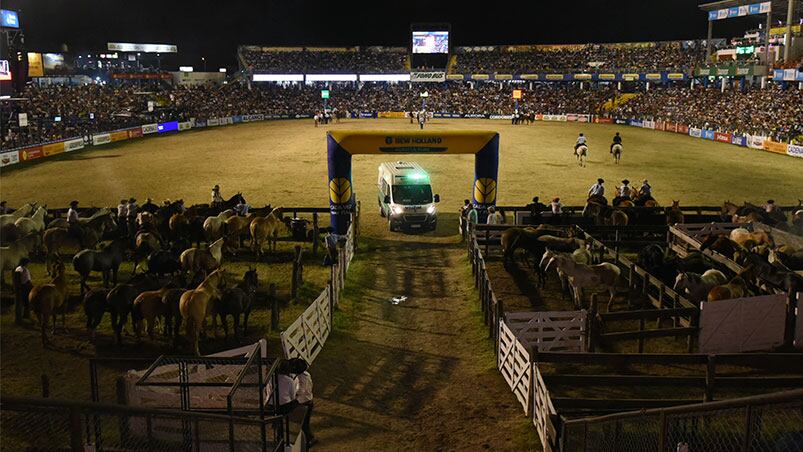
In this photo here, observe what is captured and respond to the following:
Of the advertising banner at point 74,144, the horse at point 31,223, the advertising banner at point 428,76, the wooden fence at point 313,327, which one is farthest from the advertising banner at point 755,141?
the advertising banner at point 74,144

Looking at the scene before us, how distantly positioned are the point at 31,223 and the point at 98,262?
15.9 feet

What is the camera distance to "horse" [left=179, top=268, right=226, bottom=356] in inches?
516

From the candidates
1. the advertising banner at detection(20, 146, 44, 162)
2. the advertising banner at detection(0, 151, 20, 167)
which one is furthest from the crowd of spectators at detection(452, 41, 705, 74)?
the advertising banner at detection(0, 151, 20, 167)

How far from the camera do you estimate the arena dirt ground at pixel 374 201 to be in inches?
440

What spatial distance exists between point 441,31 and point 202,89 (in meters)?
36.3

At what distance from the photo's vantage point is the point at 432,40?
Answer: 96.4m

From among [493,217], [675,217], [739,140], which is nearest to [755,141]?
[739,140]

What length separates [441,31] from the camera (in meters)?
96.6

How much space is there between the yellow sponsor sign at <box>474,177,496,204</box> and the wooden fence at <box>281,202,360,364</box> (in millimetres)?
7695

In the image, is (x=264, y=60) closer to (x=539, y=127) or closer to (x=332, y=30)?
(x=332, y=30)

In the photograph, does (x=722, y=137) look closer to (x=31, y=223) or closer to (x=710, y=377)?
(x=710, y=377)

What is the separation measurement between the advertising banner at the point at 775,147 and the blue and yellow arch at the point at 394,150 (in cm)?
3487

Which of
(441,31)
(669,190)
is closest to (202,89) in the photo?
(441,31)

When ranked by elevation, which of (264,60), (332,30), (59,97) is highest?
(332,30)
